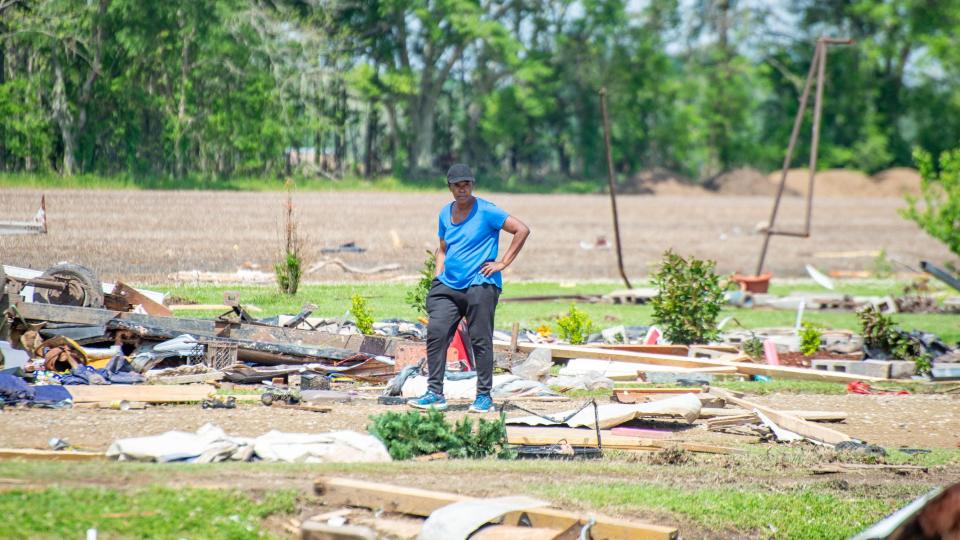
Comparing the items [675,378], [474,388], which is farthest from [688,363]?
[474,388]

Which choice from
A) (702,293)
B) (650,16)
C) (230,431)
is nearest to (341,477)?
(230,431)

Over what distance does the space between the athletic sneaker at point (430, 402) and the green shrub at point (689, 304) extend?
5.99 metres

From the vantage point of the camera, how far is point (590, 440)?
9484 mm

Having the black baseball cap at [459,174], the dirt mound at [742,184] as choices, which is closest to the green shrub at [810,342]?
the black baseball cap at [459,174]

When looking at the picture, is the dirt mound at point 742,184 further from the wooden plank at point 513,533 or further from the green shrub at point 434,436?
the wooden plank at point 513,533

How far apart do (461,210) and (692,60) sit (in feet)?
187

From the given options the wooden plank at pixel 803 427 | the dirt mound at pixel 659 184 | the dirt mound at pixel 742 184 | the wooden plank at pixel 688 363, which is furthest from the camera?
the dirt mound at pixel 742 184

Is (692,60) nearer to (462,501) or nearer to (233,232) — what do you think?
(233,232)

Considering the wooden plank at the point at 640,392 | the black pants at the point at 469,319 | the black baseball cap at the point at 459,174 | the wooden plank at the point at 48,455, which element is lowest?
the wooden plank at the point at 640,392

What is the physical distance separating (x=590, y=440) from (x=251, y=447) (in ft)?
8.56

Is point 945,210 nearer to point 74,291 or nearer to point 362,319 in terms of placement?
point 362,319

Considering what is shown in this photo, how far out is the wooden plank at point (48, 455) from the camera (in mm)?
8016

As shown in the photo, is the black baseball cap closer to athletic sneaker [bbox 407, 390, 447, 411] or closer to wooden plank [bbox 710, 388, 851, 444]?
athletic sneaker [bbox 407, 390, 447, 411]

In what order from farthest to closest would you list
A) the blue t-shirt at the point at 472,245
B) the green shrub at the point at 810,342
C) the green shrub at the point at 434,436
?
1. the green shrub at the point at 810,342
2. the blue t-shirt at the point at 472,245
3. the green shrub at the point at 434,436
